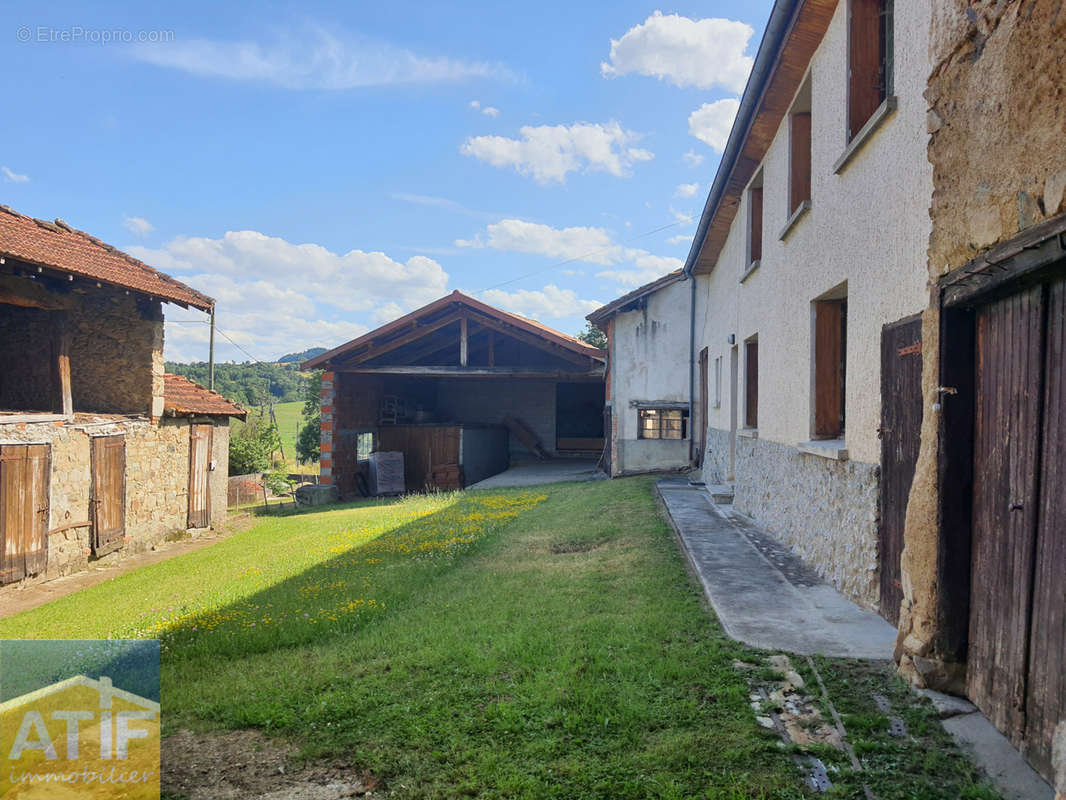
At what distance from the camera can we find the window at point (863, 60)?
17.0 ft

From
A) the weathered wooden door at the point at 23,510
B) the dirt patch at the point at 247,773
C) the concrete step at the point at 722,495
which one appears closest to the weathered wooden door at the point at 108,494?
the weathered wooden door at the point at 23,510

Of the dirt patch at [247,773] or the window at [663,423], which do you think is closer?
the dirt patch at [247,773]

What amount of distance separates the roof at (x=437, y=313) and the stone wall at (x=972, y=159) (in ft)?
49.0

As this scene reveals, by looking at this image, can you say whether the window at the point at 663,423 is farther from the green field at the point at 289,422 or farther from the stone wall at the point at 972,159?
the green field at the point at 289,422

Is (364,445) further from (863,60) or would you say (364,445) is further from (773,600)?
(863,60)

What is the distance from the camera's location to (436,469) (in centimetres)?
2022

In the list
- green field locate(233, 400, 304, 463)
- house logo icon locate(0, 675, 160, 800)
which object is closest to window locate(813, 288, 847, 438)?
house logo icon locate(0, 675, 160, 800)

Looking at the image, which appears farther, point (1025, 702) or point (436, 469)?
point (436, 469)

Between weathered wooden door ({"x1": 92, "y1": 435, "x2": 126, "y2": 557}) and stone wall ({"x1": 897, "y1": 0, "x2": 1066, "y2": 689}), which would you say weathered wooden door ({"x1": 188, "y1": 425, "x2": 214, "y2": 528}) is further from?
stone wall ({"x1": 897, "y1": 0, "x2": 1066, "y2": 689})

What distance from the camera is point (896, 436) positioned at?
401 centimetres

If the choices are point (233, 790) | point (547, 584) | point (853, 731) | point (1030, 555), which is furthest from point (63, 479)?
point (1030, 555)

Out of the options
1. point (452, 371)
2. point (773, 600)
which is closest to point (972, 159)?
point (773, 600)

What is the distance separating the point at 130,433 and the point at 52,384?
4.79ft

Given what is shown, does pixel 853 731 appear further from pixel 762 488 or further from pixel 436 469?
pixel 436 469
